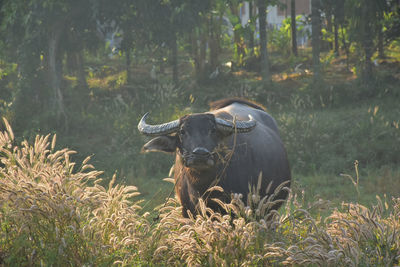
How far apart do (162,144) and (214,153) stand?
67 cm

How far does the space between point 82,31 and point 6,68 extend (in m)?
3.80

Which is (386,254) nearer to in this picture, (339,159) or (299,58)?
(339,159)

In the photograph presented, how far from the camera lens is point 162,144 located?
5.56 m

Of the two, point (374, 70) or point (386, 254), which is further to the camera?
point (374, 70)

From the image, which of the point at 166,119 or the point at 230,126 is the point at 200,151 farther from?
the point at 166,119

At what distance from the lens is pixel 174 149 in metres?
5.59

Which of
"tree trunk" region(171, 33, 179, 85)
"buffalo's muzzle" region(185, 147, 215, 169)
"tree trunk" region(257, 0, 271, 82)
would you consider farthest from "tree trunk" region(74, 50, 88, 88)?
"buffalo's muzzle" region(185, 147, 215, 169)

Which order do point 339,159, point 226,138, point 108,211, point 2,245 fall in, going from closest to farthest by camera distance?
1. point 2,245
2. point 108,211
3. point 226,138
4. point 339,159

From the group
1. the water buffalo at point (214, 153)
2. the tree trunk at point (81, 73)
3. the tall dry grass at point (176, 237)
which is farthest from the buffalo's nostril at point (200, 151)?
the tree trunk at point (81, 73)

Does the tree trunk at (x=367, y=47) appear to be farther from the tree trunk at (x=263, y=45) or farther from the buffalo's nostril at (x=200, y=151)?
the buffalo's nostril at (x=200, y=151)

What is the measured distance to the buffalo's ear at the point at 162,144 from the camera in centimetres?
552

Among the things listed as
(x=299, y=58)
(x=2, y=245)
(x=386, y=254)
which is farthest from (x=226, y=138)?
(x=299, y=58)

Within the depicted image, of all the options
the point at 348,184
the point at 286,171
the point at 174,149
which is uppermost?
the point at 174,149

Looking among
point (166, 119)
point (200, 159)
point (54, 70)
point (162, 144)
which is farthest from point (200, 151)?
point (54, 70)
